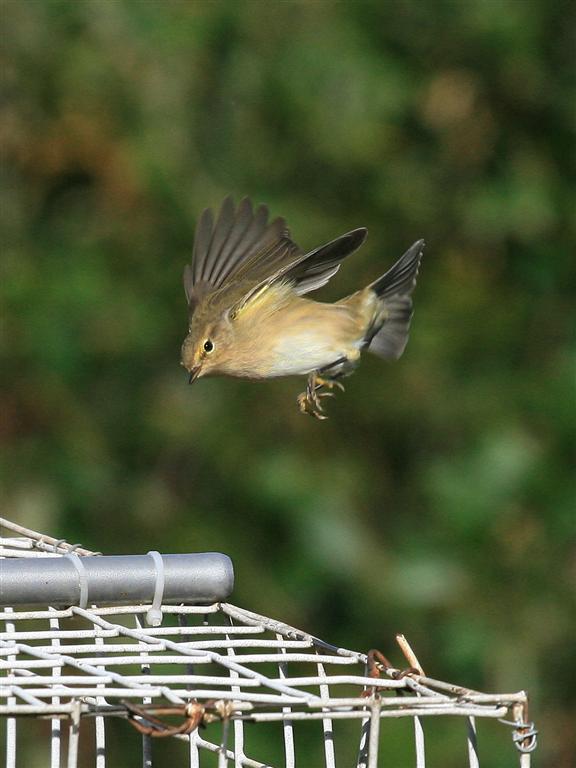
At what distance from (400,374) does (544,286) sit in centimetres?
70

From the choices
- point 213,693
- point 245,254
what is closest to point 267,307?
point 245,254

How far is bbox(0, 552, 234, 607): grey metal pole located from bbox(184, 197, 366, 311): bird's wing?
97 centimetres

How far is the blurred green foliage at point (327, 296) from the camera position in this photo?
4.91 metres

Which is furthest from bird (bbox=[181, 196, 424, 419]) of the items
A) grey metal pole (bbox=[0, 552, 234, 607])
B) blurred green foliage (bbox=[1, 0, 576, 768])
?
blurred green foliage (bbox=[1, 0, 576, 768])

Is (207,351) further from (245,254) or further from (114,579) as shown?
(114,579)

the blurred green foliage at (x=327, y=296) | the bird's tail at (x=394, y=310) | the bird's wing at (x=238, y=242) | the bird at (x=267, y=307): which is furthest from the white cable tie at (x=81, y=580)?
the blurred green foliage at (x=327, y=296)

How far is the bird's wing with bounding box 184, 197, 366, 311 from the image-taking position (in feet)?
11.0

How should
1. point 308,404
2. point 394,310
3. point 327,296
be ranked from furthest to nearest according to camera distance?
1. point 327,296
2. point 394,310
3. point 308,404

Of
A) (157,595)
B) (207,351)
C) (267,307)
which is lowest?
(157,595)

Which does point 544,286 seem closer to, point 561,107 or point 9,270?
point 561,107

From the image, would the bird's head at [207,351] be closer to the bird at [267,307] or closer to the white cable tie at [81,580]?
the bird at [267,307]

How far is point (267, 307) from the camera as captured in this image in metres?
3.54

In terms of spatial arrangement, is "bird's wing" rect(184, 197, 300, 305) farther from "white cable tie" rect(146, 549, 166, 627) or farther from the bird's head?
"white cable tie" rect(146, 549, 166, 627)

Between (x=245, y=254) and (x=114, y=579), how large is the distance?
135cm
